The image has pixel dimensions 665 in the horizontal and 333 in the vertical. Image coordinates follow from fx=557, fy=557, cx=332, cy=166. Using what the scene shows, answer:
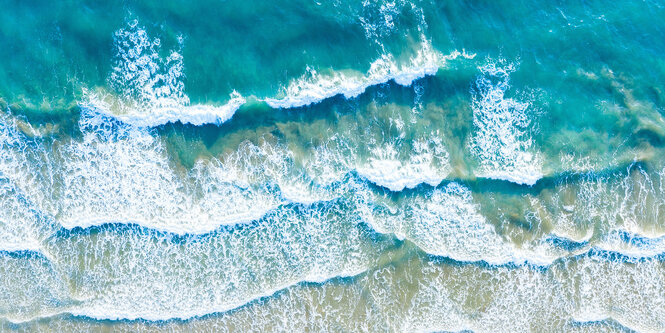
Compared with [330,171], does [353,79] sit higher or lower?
higher

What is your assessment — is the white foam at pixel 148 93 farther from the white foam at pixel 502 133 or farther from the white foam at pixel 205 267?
the white foam at pixel 502 133

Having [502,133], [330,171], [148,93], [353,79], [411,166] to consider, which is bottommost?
[411,166]

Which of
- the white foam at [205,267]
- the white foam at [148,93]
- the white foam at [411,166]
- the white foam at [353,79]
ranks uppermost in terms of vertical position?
the white foam at [148,93]

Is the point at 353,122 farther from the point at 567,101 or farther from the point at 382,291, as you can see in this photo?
the point at 567,101

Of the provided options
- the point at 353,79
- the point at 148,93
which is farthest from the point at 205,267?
the point at 353,79

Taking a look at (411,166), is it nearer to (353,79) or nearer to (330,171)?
(330,171)

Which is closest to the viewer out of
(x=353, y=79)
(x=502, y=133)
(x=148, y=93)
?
(x=353, y=79)

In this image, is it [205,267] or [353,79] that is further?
[205,267]

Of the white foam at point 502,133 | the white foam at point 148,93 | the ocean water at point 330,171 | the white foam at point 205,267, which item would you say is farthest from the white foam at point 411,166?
the white foam at point 148,93
